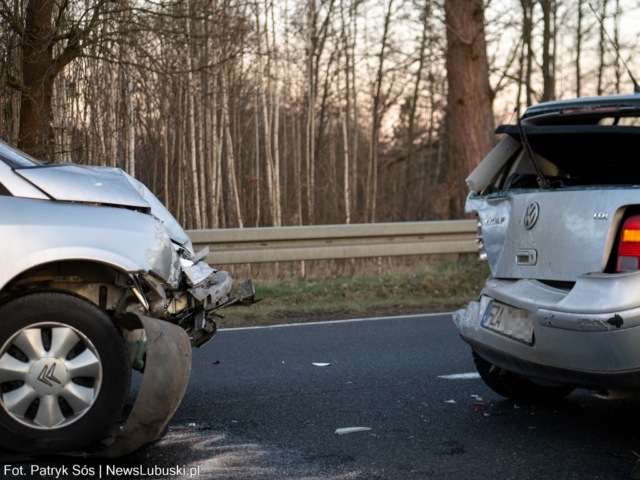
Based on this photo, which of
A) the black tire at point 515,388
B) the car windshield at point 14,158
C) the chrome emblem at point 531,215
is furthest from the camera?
the black tire at point 515,388

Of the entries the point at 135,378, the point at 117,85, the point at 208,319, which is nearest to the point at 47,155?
the point at 117,85

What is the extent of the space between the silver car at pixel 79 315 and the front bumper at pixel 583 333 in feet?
5.84

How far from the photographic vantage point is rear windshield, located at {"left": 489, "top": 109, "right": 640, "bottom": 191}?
11.8 ft

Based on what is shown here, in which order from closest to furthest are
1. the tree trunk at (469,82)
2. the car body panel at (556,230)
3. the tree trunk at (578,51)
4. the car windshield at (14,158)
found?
the car body panel at (556,230) → the car windshield at (14,158) → the tree trunk at (469,82) → the tree trunk at (578,51)

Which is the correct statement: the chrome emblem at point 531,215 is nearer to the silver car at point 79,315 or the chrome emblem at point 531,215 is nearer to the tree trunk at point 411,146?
the silver car at point 79,315

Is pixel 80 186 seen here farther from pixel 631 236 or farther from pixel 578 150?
pixel 578 150

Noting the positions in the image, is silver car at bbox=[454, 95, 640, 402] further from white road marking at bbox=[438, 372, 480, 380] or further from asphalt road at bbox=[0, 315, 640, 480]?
white road marking at bbox=[438, 372, 480, 380]

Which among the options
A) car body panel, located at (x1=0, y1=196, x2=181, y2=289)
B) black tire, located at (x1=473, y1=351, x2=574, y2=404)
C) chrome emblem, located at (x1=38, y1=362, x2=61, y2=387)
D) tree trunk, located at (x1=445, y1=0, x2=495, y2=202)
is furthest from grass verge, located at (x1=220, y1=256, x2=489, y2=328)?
chrome emblem, located at (x1=38, y1=362, x2=61, y2=387)

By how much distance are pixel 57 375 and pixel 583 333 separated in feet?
8.11

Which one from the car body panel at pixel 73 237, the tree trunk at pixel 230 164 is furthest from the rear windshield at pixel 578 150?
the tree trunk at pixel 230 164

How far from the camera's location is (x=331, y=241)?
965 cm

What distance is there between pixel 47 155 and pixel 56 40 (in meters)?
1.52

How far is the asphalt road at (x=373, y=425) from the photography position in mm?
3238

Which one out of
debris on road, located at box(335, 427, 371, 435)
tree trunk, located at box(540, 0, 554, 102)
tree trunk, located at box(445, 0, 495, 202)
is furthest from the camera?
tree trunk, located at box(540, 0, 554, 102)
